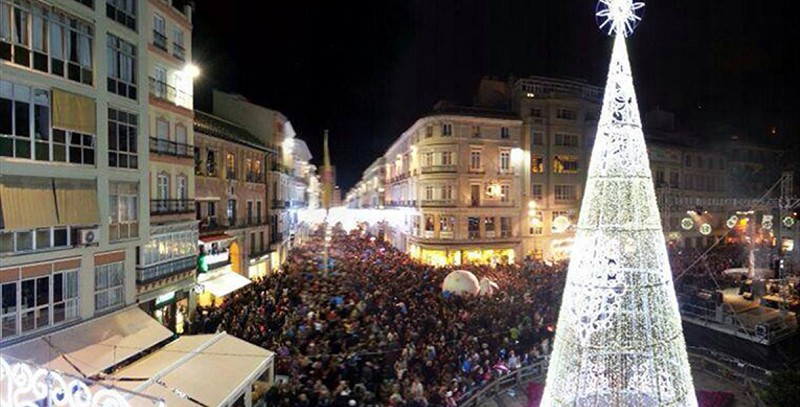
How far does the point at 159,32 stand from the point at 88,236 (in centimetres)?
1035

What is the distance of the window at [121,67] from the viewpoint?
14734 millimetres

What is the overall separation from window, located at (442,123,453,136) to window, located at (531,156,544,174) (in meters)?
8.05

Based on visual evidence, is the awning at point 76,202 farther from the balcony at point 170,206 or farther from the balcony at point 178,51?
the balcony at point 178,51

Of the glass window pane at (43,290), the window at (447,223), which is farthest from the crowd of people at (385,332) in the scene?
the window at (447,223)

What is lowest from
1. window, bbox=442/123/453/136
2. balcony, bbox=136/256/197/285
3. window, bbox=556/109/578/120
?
balcony, bbox=136/256/197/285

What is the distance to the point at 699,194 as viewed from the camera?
47.6 metres

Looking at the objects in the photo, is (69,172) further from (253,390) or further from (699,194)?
(699,194)

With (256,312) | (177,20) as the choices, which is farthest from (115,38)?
(256,312)

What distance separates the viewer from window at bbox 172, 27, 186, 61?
20.4 meters

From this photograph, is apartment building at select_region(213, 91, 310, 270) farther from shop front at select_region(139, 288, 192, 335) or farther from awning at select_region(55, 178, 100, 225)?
awning at select_region(55, 178, 100, 225)

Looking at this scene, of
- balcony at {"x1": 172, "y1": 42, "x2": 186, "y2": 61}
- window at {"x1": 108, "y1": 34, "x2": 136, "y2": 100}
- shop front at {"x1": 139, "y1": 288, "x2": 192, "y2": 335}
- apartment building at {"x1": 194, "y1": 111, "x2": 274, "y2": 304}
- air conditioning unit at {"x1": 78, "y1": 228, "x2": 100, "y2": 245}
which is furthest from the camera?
apartment building at {"x1": 194, "y1": 111, "x2": 274, "y2": 304}

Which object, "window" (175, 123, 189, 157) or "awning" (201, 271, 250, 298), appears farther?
"awning" (201, 271, 250, 298)

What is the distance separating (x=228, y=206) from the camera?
91.4 ft

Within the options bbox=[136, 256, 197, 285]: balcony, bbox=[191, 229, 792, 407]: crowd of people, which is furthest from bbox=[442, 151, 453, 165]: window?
bbox=[136, 256, 197, 285]: balcony
